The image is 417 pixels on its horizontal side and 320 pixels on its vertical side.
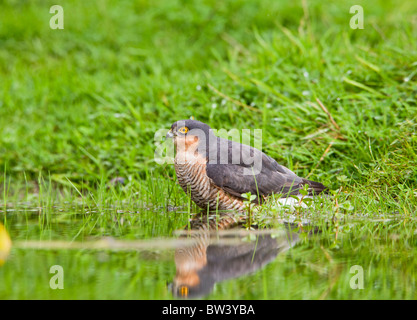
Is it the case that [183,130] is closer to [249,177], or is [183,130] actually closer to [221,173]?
[221,173]

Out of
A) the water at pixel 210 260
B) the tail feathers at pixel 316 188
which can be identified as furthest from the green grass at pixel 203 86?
the water at pixel 210 260

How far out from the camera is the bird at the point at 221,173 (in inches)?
181

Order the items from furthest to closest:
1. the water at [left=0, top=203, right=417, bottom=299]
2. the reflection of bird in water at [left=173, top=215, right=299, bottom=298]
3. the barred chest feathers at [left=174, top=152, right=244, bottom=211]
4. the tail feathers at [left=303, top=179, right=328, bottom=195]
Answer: the tail feathers at [left=303, top=179, right=328, bottom=195] → the barred chest feathers at [left=174, top=152, right=244, bottom=211] → the reflection of bird in water at [left=173, top=215, right=299, bottom=298] → the water at [left=0, top=203, right=417, bottom=299]

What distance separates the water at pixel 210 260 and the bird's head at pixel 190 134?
0.72 metres

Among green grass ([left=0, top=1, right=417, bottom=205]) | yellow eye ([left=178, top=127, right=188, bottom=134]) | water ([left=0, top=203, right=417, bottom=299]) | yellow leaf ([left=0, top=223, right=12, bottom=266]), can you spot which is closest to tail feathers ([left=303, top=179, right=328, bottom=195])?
green grass ([left=0, top=1, right=417, bottom=205])

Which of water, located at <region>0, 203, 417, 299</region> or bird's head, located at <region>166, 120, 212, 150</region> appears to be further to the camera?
bird's head, located at <region>166, 120, 212, 150</region>

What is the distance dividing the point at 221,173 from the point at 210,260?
63.7 inches

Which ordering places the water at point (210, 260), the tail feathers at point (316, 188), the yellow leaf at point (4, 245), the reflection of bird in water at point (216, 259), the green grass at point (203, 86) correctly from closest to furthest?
the water at point (210, 260) < the reflection of bird in water at point (216, 259) < the yellow leaf at point (4, 245) < the tail feathers at point (316, 188) < the green grass at point (203, 86)

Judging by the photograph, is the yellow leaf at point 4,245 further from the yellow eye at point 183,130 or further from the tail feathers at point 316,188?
the tail feathers at point 316,188

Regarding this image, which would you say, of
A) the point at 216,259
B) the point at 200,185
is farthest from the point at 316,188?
the point at 216,259

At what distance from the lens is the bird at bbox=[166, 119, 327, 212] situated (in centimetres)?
461

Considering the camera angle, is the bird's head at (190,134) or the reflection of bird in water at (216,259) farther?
the bird's head at (190,134)

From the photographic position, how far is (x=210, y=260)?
3.04 metres

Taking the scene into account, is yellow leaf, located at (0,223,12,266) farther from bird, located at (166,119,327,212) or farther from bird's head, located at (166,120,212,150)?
bird's head, located at (166,120,212,150)
